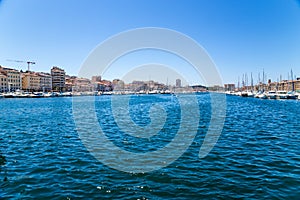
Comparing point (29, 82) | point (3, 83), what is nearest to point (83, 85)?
point (29, 82)

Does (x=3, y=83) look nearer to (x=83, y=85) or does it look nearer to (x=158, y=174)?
(x=83, y=85)

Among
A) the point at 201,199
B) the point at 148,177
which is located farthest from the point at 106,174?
the point at 201,199

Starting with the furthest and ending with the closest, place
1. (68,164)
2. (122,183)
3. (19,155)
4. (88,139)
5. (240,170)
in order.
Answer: (88,139)
(19,155)
(68,164)
(240,170)
(122,183)

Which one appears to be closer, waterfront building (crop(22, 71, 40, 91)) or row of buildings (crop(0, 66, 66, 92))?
row of buildings (crop(0, 66, 66, 92))

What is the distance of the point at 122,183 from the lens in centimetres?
770

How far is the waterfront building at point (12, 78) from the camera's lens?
119 meters

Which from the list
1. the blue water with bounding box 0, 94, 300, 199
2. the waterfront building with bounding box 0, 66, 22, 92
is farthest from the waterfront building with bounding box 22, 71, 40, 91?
the blue water with bounding box 0, 94, 300, 199

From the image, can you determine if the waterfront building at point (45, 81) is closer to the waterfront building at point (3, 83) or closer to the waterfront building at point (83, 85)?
the waterfront building at point (83, 85)

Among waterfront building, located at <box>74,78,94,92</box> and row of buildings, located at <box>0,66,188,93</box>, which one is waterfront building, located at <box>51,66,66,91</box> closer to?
row of buildings, located at <box>0,66,188,93</box>

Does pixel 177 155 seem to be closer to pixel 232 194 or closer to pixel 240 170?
pixel 240 170

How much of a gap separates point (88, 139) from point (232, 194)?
411 inches

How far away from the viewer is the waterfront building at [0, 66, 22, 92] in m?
119

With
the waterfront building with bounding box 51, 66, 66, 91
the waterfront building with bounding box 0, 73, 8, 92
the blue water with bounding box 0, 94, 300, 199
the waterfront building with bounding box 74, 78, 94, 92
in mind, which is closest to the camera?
the blue water with bounding box 0, 94, 300, 199

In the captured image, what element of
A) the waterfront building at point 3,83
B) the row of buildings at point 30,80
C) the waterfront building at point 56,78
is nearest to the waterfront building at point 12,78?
the row of buildings at point 30,80
